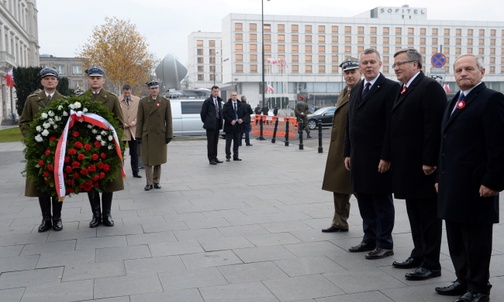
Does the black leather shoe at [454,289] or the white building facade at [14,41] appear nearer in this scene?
the black leather shoe at [454,289]

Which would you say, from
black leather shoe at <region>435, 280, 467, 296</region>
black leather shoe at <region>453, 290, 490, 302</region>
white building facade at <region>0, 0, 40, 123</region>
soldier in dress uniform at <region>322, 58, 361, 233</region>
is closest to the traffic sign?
soldier in dress uniform at <region>322, 58, 361, 233</region>

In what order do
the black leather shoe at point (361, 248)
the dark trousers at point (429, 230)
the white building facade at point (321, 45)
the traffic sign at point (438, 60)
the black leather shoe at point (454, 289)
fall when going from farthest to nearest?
1. the white building facade at point (321, 45)
2. the traffic sign at point (438, 60)
3. the black leather shoe at point (361, 248)
4. the dark trousers at point (429, 230)
5. the black leather shoe at point (454, 289)

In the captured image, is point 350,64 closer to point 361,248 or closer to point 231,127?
point 361,248

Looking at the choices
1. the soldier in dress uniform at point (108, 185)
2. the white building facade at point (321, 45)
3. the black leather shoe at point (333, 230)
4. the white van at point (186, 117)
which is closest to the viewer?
the black leather shoe at point (333, 230)

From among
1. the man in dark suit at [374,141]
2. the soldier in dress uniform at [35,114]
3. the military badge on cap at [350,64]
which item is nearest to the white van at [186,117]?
the soldier in dress uniform at [35,114]

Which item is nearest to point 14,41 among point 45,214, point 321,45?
point 321,45

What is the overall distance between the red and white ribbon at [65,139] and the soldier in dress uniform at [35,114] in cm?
52

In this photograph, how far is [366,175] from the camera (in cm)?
512

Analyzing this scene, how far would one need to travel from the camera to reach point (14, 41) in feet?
198

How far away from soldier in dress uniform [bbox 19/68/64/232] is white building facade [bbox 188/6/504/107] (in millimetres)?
79137

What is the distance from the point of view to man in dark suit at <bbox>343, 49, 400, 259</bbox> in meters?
5.02

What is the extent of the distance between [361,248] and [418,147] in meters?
1.38

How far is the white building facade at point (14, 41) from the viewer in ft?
164

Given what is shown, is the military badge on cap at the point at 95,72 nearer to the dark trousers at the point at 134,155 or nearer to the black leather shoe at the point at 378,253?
the black leather shoe at the point at 378,253
